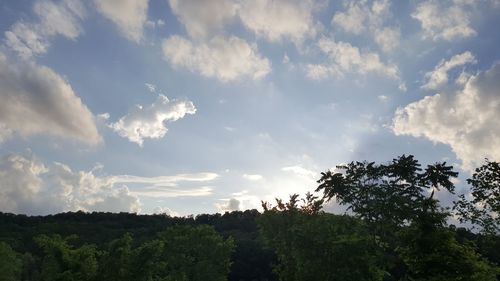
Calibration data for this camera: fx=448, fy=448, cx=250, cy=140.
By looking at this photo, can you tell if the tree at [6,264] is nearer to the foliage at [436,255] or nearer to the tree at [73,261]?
the tree at [73,261]

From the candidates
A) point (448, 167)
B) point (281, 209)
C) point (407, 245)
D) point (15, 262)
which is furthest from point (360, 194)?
point (15, 262)

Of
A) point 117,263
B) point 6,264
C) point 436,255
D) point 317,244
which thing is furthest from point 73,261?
point 6,264

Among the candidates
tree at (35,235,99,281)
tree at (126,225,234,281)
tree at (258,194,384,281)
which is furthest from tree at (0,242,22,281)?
tree at (258,194,384,281)

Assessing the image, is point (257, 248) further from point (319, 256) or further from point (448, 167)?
point (319, 256)

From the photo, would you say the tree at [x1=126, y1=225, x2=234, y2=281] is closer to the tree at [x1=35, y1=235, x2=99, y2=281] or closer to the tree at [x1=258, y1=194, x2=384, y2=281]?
the tree at [x1=35, y1=235, x2=99, y2=281]

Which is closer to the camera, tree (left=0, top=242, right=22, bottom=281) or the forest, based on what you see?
the forest

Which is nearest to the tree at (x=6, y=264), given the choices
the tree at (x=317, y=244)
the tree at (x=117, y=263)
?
the tree at (x=117, y=263)

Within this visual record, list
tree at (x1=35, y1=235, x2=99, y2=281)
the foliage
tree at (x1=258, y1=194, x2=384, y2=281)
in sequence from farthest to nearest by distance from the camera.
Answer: tree at (x1=35, y1=235, x2=99, y2=281)
tree at (x1=258, y1=194, x2=384, y2=281)
the foliage

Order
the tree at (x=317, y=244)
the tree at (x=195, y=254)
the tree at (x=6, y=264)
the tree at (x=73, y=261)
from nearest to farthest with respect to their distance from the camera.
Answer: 1. the tree at (x=317, y=244)
2. the tree at (x=73, y=261)
3. the tree at (x=195, y=254)
4. the tree at (x=6, y=264)

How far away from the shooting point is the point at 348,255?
2606 centimetres

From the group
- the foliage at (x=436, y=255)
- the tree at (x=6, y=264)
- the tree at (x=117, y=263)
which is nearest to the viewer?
the foliage at (x=436, y=255)

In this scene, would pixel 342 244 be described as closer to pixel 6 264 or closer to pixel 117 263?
pixel 117 263

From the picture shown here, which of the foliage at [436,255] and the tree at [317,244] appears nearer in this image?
the foliage at [436,255]

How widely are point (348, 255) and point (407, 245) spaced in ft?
11.0
